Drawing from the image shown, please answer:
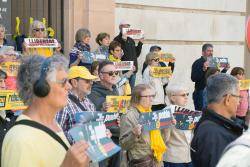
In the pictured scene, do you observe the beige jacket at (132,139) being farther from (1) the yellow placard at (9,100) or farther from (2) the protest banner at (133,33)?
(2) the protest banner at (133,33)

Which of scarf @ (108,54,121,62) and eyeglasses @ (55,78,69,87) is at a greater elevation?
eyeglasses @ (55,78,69,87)

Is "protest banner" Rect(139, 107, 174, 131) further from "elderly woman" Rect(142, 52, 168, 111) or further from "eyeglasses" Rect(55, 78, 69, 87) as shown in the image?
"elderly woman" Rect(142, 52, 168, 111)

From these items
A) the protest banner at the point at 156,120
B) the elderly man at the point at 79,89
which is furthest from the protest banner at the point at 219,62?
the elderly man at the point at 79,89

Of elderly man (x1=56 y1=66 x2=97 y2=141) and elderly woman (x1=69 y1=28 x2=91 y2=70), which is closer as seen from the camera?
elderly man (x1=56 y1=66 x2=97 y2=141)

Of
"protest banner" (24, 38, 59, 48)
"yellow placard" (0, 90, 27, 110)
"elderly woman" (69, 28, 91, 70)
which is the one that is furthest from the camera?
"elderly woman" (69, 28, 91, 70)

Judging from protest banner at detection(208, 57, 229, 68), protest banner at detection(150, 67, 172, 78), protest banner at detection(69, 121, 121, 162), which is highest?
protest banner at detection(69, 121, 121, 162)

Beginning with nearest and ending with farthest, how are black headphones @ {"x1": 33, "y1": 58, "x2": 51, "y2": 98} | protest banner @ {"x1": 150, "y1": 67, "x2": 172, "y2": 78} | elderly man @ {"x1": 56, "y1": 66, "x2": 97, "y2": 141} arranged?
black headphones @ {"x1": 33, "y1": 58, "x2": 51, "y2": 98} → elderly man @ {"x1": 56, "y1": 66, "x2": 97, "y2": 141} → protest banner @ {"x1": 150, "y1": 67, "x2": 172, "y2": 78}

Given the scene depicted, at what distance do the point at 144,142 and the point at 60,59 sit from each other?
3431 mm

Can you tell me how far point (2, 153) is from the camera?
2.99 meters

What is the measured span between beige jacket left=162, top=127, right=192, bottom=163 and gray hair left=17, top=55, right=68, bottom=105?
12.5 ft

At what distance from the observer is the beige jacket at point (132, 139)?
649cm

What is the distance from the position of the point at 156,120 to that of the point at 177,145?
496mm

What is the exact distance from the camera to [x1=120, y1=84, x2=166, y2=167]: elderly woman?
6500 mm

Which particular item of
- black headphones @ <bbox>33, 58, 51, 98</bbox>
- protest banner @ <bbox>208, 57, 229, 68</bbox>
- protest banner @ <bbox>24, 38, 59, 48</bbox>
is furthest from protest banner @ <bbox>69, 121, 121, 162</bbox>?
protest banner @ <bbox>208, 57, 229, 68</bbox>
